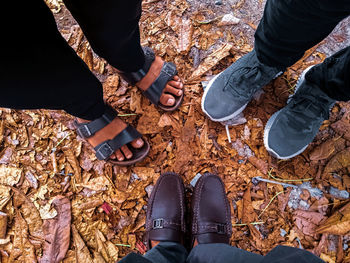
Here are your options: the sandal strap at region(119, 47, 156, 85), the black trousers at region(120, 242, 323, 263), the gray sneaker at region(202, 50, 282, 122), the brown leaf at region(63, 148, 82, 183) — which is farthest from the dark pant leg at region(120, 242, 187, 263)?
the sandal strap at region(119, 47, 156, 85)

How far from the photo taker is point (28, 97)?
883mm

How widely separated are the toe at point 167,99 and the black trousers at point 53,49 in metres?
0.59

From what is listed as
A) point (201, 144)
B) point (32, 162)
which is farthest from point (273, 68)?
point (32, 162)

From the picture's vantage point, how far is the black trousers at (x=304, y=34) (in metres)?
0.91

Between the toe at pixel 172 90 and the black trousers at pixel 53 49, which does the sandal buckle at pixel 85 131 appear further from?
the toe at pixel 172 90

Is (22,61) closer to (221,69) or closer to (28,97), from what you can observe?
(28,97)

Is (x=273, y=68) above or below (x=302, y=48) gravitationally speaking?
below

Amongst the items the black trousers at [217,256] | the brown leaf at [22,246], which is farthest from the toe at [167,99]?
the brown leaf at [22,246]

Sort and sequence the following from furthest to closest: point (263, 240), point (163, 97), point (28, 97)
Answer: point (163, 97)
point (263, 240)
point (28, 97)

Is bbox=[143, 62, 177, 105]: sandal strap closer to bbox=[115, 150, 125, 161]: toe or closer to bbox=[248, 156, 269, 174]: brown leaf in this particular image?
bbox=[115, 150, 125, 161]: toe

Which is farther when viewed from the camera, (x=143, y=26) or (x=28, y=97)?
(x=143, y=26)

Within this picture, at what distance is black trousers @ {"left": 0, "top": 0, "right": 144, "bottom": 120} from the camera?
2.23ft

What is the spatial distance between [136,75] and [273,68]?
94 centimetres

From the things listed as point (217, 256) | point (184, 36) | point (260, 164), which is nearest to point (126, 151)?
point (217, 256)
